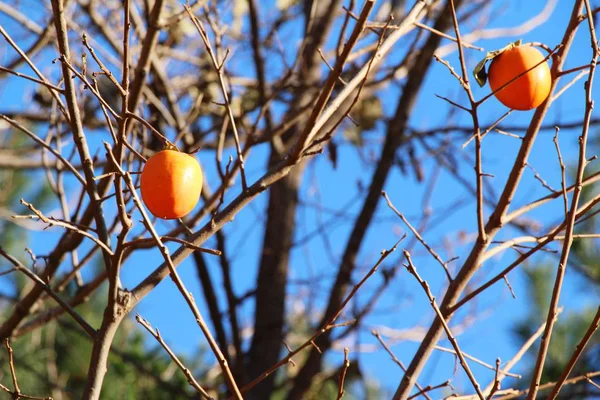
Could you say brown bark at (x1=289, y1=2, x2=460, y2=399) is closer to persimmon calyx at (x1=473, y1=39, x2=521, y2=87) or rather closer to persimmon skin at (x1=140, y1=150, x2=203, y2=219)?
persimmon calyx at (x1=473, y1=39, x2=521, y2=87)

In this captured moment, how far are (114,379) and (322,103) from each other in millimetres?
2565

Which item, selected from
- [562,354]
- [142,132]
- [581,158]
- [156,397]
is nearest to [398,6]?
[142,132]

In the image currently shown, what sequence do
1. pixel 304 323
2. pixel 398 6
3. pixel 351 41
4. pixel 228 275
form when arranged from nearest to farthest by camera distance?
1. pixel 351 41
2. pixel 228 275
3. pixel 398 6
4. pixel 304 323

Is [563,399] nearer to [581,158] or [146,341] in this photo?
[581,158]

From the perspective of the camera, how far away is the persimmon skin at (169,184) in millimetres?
1447

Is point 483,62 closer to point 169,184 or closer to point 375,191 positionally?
point 169,184

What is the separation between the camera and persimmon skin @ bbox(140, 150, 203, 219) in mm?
1447

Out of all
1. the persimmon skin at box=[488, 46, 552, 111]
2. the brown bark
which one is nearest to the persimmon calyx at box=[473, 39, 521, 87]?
the persimmon skin at box=[488, 46, 552, 111]

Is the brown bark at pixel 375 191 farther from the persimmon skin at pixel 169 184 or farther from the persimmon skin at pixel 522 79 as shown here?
the persimmon skin at pixel 169 184

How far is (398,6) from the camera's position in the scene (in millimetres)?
3680

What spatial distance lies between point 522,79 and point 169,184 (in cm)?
80

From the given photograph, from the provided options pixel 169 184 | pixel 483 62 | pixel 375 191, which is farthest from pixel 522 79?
pixel 375 191

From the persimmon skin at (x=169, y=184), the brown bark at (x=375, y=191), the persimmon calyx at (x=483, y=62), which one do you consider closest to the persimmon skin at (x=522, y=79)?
the persimmon calyx at (x=483, y=62)

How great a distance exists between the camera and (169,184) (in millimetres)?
1443
